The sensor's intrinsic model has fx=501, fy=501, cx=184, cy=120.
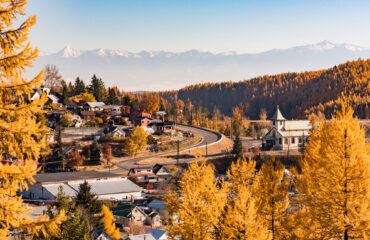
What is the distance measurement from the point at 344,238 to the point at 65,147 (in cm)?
7650

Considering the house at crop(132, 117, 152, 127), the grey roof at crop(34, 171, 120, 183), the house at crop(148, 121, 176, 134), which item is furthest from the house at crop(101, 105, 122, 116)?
the grey roof at crop(34, 171, 120, 183)

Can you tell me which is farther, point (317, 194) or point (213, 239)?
point (213, 239)

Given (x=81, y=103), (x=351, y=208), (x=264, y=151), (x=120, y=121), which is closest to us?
(x=351, y=208)

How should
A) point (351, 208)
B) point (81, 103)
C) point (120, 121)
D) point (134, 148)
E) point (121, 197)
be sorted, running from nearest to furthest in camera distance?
1. point (351, 208)
2. point (121, 197)
3. point (134, 148)
4. point (120, 121)
5. point (81, 103)

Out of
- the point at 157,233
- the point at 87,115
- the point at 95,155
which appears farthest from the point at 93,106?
the point at 157,233

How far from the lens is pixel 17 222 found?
9930 millimetres

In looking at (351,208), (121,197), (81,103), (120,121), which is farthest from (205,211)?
(81,103)

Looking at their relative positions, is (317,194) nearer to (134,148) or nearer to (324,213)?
(324,213)

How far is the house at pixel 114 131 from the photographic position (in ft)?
320

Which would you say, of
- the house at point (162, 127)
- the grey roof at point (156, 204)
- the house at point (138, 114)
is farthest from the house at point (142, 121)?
the grey roof at point (156, 204)

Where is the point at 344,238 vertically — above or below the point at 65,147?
above

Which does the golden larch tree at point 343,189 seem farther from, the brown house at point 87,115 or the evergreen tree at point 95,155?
the brown house at point 87,115

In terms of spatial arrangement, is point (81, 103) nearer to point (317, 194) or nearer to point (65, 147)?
point (65, 147)

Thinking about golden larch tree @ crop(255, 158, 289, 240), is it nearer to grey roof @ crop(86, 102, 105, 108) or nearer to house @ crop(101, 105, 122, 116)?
house @ crop(101, 105, 122, 116)
